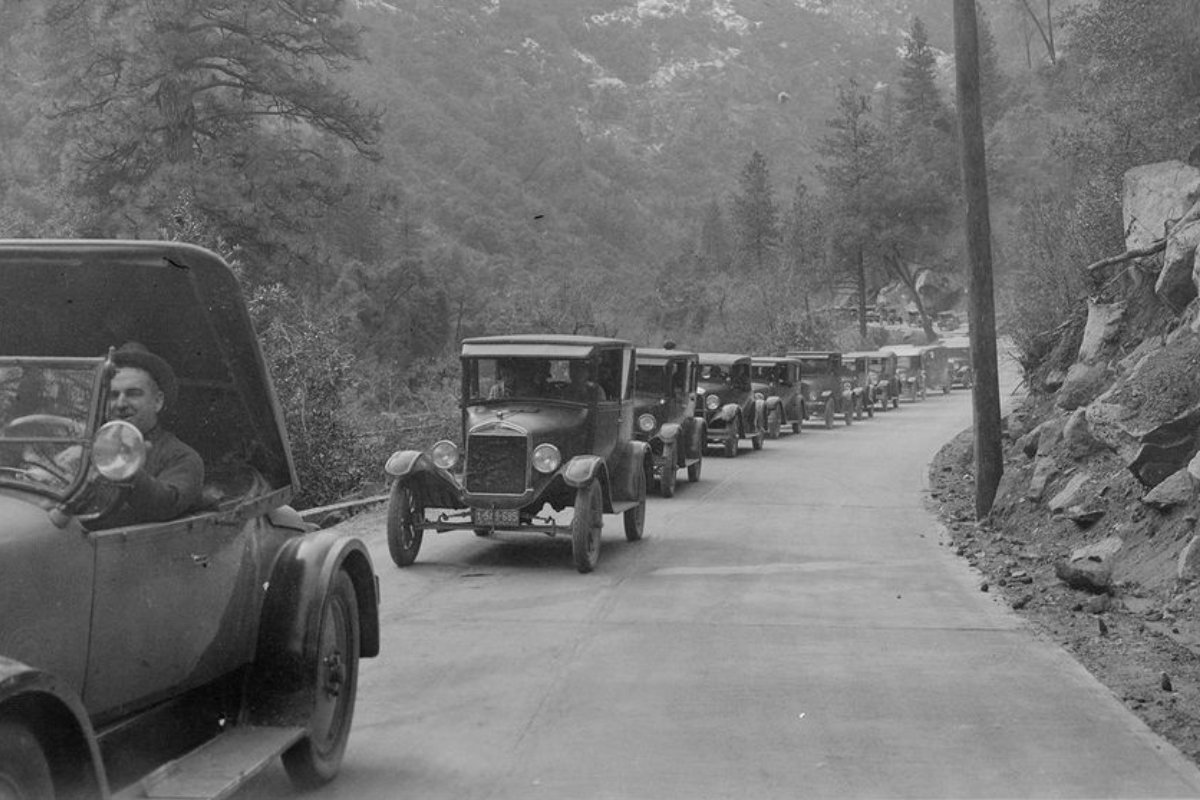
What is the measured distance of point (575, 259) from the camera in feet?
265

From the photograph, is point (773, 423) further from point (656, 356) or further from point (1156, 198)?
point (1156, 198)

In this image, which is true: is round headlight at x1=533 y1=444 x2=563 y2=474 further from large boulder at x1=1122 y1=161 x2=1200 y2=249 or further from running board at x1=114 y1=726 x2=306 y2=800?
large boulder at x1=1122 y1=161 x2=1200 y2=249

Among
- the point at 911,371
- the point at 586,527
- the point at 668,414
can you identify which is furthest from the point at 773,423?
the point at 911,371

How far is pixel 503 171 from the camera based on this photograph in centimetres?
9338

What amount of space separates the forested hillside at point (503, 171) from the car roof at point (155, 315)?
14.3 m

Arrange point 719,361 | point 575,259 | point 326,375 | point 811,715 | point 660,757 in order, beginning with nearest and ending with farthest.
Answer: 1. point 660,757
2. point 811,715
3. point 326,375
4. point 719,361
5. point 575,259

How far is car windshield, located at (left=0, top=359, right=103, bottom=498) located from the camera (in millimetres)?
4195

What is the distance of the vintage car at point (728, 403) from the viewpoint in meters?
27.1

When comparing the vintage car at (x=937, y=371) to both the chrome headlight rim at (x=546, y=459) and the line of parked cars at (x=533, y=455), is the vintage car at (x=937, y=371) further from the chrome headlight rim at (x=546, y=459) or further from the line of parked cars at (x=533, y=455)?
the chrome headlight rim at (x=546, y=459)

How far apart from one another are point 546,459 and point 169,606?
26.6 ft

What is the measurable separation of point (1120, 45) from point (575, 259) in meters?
53.0

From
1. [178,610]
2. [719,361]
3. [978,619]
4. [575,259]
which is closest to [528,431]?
[978,619]

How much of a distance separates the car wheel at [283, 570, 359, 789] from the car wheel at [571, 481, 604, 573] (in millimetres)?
6066

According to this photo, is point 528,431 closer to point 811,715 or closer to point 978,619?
point 978,619
